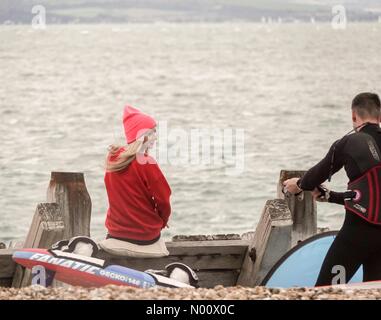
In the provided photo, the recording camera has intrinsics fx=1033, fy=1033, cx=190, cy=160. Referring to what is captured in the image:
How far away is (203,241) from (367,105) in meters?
1.68

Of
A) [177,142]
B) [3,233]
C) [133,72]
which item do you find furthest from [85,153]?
[133,72]

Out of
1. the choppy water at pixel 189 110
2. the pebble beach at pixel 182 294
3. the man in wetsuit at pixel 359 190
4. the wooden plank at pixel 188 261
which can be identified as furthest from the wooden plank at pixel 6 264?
the choppy water at pixel 189 110

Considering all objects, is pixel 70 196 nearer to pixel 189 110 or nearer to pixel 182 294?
pixel 182 294

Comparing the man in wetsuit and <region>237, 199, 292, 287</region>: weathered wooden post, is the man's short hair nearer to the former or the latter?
the man in wetsuit

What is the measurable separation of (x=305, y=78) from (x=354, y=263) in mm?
82290

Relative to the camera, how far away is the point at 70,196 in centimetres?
751

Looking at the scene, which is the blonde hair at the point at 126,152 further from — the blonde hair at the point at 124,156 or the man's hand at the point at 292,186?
the man's hand at the point at 292,186

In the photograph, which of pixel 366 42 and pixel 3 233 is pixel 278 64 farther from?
pixel 3 233

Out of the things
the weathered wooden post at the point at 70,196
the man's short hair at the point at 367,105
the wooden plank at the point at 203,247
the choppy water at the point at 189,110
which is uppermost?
the man's short hair at the point at 367,105

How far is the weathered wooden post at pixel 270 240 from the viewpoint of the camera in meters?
7.51

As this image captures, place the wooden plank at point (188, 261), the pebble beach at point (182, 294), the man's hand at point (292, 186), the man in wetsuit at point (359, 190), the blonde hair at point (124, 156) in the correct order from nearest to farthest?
the pebble beach at point (182, 294) → the man in wetsuit at point (359, 190) → the man's hand at point (292, 186) → the blonde hair at point (124, 156) → the wooden plank at point (188, 261)

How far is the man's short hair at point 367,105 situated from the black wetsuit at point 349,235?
0.08 m

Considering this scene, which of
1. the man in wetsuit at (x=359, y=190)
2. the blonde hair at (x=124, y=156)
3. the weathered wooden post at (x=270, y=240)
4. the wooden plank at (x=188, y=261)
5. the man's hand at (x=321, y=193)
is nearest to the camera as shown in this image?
the man in wetsuit at (x=359, y=190)

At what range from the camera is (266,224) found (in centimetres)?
756
